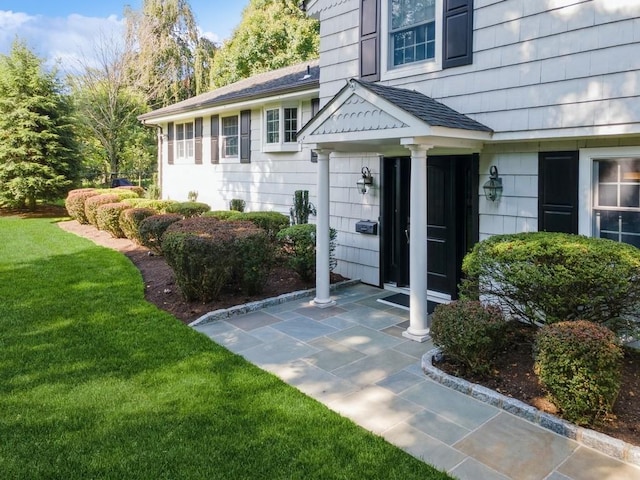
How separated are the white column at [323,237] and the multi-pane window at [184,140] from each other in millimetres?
9628

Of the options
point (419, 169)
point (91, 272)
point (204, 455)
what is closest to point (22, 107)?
point (91, 272)

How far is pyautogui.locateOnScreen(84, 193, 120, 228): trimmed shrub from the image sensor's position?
13445mm

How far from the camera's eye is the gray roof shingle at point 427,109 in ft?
16.6

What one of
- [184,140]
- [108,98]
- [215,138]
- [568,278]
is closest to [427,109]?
[568,278]

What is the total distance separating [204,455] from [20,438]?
1333 millimetres

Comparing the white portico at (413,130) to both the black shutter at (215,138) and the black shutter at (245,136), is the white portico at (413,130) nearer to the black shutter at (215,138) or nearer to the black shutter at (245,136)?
the black shutter at (245,136)

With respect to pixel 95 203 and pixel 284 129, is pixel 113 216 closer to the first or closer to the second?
pixel 95 203

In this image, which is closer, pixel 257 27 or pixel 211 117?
pixel 211 117

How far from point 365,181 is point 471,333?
3854mm

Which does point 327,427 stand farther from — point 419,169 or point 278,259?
point 278,259

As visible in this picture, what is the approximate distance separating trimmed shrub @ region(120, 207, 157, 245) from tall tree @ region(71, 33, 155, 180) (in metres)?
15.5

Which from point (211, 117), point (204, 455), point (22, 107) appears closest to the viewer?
point (204, 455)

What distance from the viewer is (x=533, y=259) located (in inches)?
166

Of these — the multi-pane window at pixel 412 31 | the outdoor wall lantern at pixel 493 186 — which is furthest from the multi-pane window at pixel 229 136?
the outdoor wall lantern at pixel 493 186
